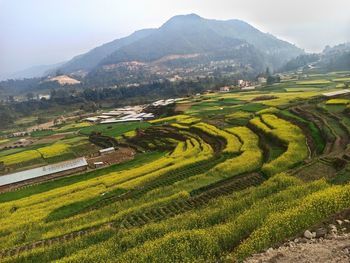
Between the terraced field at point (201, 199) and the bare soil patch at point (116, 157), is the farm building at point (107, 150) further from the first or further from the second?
the terraced field at point (201, 199)

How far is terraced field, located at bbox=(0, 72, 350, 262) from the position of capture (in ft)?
50.2

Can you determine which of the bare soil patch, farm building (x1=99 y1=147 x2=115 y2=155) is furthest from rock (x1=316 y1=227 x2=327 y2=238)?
farm building (x1=99 y1=147 x2=115 y2=155)

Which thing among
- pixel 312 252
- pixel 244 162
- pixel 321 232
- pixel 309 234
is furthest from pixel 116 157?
pixel 312 252

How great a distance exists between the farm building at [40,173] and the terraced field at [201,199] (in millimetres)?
3054

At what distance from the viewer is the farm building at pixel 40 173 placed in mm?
37656

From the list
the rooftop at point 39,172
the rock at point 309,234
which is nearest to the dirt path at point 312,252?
the rock at point 309,234

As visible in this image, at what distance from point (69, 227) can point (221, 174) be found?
11194 mm

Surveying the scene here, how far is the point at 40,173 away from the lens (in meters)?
39.6

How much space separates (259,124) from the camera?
4000 cm

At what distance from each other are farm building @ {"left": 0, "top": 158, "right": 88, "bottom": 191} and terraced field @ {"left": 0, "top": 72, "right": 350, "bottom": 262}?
305 cm

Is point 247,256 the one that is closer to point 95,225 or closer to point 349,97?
point 95,225

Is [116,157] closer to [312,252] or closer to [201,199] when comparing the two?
[201,199]

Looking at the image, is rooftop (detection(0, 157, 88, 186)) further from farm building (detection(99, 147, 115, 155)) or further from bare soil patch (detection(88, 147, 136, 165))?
farm building (detection(99, 147, 115, 155))

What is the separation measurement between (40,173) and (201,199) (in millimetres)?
22885
